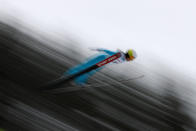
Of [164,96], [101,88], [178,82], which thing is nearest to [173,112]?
[164,96]

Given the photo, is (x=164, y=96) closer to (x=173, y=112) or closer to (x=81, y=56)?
(x=173, y=112)

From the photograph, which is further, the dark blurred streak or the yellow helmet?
the yellow helmet

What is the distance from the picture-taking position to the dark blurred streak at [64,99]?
3.57 metres

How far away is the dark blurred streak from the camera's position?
3.57 meters

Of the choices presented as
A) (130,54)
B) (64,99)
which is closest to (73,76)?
(64,99)

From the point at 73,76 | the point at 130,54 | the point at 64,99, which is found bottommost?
the point at 64,99

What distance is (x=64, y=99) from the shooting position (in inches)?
161

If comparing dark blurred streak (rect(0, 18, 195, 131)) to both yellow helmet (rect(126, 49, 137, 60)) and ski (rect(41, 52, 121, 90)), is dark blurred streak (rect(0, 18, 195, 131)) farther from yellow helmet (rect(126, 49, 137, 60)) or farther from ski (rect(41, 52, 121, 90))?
yellow helmet (rect(126, 49, 137, 60))

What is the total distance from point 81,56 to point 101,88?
158 cm

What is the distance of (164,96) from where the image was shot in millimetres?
5883

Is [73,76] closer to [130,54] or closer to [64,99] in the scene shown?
[64,99]

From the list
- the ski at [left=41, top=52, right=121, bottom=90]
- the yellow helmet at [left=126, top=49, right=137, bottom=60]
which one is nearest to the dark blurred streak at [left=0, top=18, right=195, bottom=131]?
the ski at [left=41, top=52, right=121, bottom=90]

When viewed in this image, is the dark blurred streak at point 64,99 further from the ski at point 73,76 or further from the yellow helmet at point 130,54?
the yellow helmet at point 130,54

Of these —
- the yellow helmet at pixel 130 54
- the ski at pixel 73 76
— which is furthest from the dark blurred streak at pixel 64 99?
the yellow helmet at pixel 130 54
